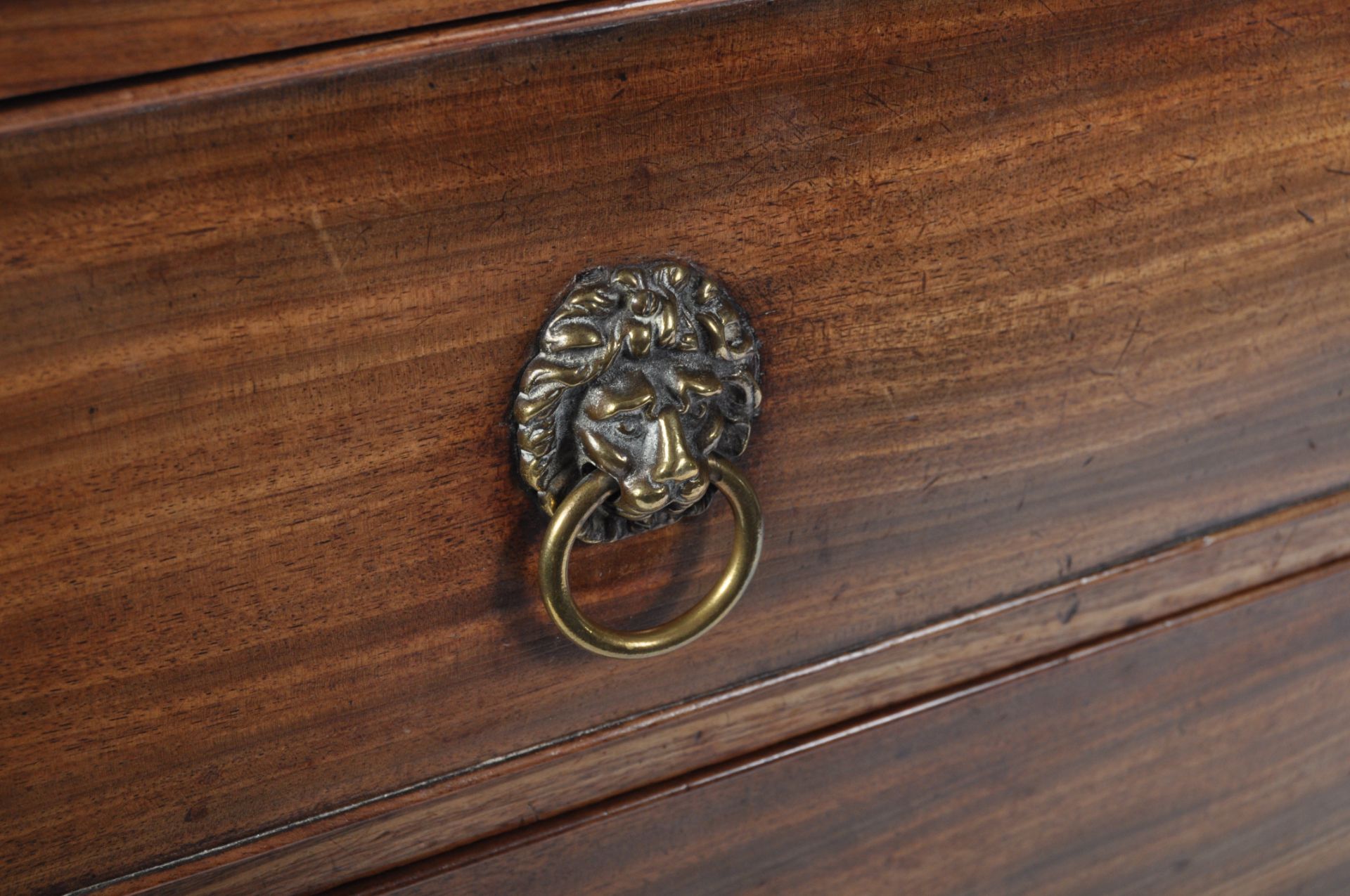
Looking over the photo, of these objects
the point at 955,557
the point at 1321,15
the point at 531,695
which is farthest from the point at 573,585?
the point at 1321,15

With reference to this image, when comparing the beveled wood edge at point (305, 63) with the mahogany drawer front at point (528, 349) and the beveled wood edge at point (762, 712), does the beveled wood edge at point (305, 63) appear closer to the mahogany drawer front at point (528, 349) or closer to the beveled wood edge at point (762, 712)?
the mahogany drawer front at point (528, 349)

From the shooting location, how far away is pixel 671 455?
1.03ft

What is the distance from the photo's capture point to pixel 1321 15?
1.16 feet

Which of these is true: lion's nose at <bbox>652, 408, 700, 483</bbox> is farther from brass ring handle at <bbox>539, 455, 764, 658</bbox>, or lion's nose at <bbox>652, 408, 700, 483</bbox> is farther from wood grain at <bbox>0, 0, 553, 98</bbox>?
wood grain at <bbox>0, 0, 553, 98</bbox>

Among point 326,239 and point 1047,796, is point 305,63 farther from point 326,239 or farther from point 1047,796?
point 1047,796

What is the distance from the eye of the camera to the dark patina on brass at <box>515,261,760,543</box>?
12.1 inches

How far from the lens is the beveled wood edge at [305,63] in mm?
239

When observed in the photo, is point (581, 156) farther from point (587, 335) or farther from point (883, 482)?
point (883, 482)

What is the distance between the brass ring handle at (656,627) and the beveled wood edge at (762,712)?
0.06m

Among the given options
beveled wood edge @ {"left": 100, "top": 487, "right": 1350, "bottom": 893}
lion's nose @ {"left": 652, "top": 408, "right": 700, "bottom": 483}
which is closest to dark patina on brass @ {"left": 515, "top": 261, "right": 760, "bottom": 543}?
lion's nose @ {"left": 652, "top": 408, "right": 700, "bottom": 483}

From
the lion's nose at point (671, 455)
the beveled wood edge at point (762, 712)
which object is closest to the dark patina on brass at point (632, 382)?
the lion's nose at point (671, 455)

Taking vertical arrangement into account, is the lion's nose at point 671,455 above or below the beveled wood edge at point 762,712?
above

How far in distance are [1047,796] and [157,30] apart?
0.44 meters

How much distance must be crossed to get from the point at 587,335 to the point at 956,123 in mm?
117
